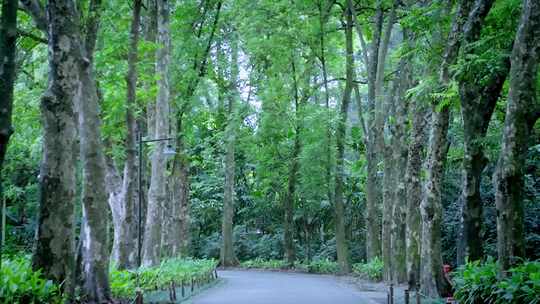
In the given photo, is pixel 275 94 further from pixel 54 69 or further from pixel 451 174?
pixel 54 69

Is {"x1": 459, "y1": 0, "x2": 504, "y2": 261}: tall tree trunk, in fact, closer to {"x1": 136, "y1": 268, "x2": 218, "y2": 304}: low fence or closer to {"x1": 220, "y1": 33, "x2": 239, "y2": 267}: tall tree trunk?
{"x1": 136, "y1": 268, "x2": 218, "y2": 304}: low fence

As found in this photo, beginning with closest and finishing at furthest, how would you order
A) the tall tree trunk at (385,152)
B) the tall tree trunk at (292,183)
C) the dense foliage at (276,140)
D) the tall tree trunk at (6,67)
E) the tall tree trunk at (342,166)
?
the tall tree trunk at (6,67), the dense foliage at (276,140), the tall tree trunk at (385,152), the tall tree trunk at (342,166), the tall tree trunk at (292,183)

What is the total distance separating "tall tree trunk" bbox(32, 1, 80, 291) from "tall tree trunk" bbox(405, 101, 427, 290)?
1072 centimetres

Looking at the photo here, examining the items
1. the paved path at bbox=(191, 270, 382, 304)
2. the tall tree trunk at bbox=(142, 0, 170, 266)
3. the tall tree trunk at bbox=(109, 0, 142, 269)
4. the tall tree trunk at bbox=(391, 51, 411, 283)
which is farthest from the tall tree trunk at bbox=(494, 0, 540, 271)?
the tall tree trunk at bbox=(142, 0, 170, 266)

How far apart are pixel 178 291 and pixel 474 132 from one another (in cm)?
1041

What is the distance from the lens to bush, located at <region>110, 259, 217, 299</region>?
613 inches

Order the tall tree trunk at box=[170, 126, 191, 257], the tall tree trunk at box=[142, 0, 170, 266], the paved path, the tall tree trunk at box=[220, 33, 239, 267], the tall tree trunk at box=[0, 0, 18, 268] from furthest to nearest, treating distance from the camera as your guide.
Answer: the tall tree trunk at box=[220, 33, 239, 267]
the tall tree trunk at box=[170, 126, 191, 257]
the tall tree trunk at box=[142, 0, 170, 266]
the paved path
the tall tree trunk at box=[0, 0, 18, 268]

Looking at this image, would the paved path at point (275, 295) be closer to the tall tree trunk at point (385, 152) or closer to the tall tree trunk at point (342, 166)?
the tall tree trunk at point (385, 152)

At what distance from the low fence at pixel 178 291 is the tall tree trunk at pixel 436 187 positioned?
6.71 meters

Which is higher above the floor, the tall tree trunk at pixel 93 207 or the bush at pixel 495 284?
the tall tree trunk at pixel 93 207

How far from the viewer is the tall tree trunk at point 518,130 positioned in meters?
11.2

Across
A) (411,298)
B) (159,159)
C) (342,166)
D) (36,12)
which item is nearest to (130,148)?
(159,159)

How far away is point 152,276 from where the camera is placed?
18.3 meters

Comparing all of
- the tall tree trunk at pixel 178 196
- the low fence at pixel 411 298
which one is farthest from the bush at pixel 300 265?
the low fence at pixel 411 298
